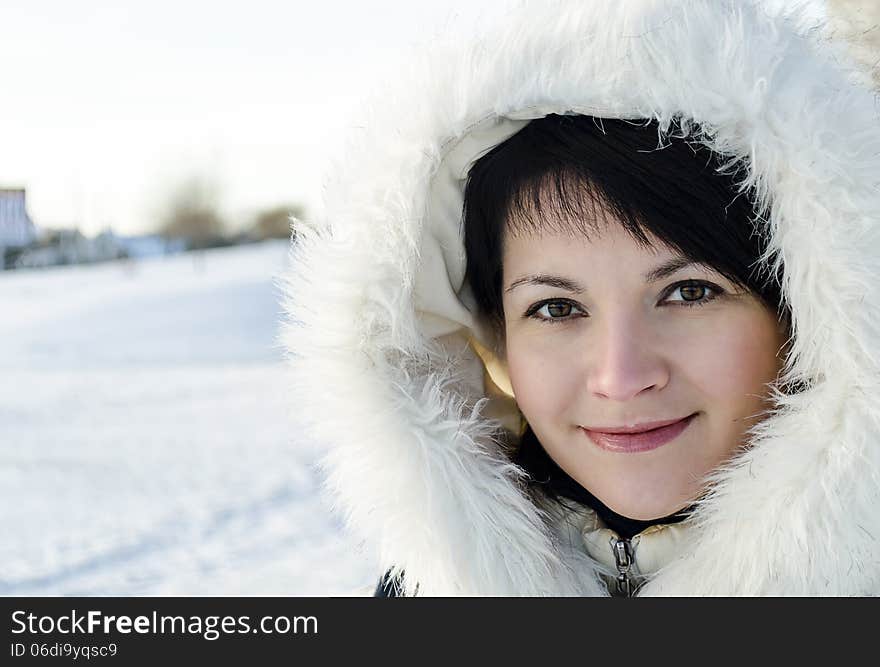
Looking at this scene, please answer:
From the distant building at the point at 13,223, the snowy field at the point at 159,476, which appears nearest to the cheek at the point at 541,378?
the snowy field at the point at 159,476

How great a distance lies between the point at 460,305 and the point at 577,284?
0.31 meters

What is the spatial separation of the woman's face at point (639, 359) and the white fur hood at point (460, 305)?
6 cm

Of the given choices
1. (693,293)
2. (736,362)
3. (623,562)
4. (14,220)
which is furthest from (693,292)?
(14,220)

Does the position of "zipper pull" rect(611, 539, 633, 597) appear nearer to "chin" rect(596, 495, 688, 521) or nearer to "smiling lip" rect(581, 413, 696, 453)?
"chin" rect(596, 495, 688, 521)

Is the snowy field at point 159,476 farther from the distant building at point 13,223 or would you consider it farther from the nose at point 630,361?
the distant building at point 13,223

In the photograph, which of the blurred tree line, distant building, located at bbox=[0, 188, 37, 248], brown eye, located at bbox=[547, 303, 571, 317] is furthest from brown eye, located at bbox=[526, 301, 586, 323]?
the blurred tree line

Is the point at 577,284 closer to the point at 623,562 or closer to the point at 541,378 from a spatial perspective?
the point at 541,378

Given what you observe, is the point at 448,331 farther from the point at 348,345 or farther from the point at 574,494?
the point at 574,494

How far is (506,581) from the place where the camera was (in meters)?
1.29

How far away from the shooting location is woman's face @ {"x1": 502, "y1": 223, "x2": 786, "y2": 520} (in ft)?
3.96

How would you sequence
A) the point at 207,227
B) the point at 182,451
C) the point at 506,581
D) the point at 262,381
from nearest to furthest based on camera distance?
the point at 506,581
the point at 182,451
the point at 262,381
the point at 207,227

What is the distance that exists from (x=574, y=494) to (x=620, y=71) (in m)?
0.72
